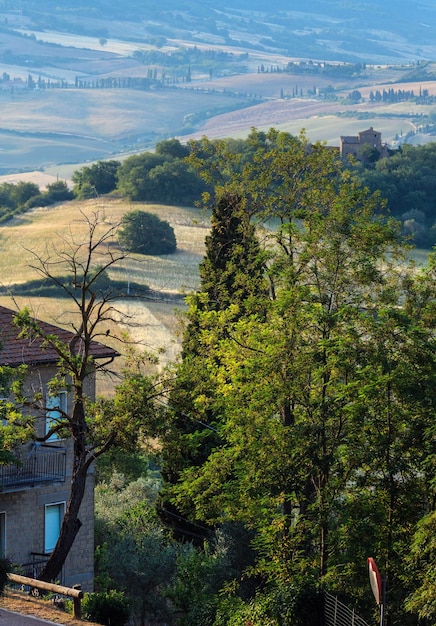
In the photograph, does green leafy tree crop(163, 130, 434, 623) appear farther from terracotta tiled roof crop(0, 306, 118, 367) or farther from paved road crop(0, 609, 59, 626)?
paved road crop(0, 609, 59, 626)

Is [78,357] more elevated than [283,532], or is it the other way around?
[78,357]

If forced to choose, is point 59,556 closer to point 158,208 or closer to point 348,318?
point 348,318

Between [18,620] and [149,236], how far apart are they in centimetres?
11872

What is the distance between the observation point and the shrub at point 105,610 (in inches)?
1048

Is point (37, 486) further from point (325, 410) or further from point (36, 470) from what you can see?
point (325, 410)

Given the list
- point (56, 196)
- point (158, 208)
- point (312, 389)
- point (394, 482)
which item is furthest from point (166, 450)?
point (56, 196)

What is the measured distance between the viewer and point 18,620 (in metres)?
25.2

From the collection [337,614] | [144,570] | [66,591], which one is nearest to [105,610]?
[66,591]

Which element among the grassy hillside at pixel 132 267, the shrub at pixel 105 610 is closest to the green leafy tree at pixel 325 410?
the shrub at pixel 105 610

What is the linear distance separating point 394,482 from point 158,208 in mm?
146438

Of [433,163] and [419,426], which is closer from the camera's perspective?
[419,426]

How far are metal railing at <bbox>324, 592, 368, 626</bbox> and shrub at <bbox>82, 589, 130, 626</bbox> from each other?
4.74 m

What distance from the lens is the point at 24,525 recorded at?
3706 centimetres

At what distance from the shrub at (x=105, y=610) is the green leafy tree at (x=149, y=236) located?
116017mm
